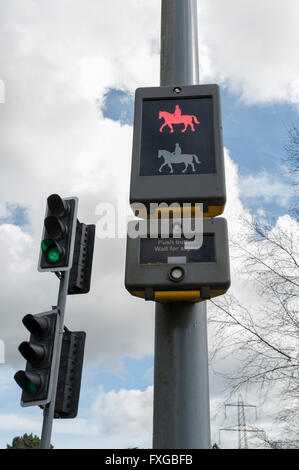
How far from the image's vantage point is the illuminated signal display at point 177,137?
2473 millimetres

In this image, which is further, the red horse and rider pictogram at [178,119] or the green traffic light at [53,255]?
the green traffic light at [53,255]

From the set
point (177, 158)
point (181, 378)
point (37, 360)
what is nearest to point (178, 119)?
point (177, 158)

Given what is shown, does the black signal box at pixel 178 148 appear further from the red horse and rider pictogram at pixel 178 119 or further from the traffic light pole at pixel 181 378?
the traffic light pole at pixel 181 378

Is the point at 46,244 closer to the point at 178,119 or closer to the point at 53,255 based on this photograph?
the point at 53,255

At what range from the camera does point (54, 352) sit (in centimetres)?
415

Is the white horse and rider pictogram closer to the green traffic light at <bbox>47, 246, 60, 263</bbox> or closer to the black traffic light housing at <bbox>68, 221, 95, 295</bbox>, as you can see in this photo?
the green traffic light at <bbox>47, 246, 60, 263</bbox>

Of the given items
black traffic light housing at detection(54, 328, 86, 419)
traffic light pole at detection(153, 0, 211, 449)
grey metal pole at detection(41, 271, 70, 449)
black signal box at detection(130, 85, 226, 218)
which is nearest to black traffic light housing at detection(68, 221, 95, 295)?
grey metal pole at detection(41, 271, 70, 449)

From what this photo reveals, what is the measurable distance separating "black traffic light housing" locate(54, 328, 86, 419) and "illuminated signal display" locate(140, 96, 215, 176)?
243 centimetres

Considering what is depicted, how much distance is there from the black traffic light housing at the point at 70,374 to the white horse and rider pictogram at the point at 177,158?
97.7 inches

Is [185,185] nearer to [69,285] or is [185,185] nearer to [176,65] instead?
[176,65]

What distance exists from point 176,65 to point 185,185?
96 centimetres

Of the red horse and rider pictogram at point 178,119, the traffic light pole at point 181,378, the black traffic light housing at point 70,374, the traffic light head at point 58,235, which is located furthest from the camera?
the traffic light head at point 58,235

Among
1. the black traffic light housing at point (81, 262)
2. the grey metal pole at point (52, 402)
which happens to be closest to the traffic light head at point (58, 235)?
the black traffic light housing at point (81, 262)

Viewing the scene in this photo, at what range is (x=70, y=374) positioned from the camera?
4332mm
